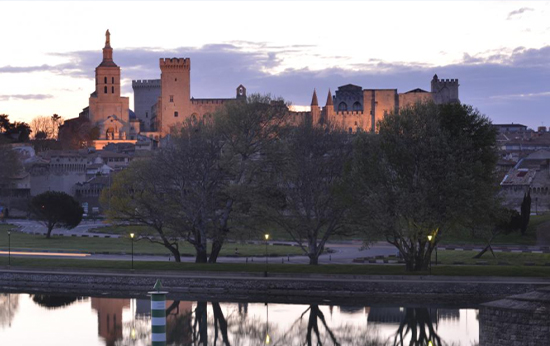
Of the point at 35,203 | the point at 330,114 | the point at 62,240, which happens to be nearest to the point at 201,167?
the point at 62,240

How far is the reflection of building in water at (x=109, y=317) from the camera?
36.3 m

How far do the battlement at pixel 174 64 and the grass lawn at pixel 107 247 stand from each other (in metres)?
88.5

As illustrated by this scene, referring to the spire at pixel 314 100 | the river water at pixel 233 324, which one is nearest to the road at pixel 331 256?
the river water at pixel 233 324

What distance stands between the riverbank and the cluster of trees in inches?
114

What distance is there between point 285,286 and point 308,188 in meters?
7.46

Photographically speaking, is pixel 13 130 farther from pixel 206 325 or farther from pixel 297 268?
pixel 206 325

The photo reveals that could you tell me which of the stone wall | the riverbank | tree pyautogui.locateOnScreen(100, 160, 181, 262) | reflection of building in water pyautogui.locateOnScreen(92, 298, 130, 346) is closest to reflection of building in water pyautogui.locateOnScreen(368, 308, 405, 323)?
the riverbank

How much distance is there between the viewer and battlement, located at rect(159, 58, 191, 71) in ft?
526

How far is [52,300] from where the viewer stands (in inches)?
1740

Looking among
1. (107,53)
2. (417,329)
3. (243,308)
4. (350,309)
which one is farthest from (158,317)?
(107,53)

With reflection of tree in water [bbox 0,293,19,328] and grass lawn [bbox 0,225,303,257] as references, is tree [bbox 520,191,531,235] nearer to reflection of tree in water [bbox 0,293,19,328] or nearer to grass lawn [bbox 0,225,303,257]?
grass lawn [bbox 0,225,303,257]

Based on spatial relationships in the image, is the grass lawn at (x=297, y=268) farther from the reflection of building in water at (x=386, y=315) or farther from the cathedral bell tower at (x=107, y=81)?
the cathedral bell tower at (x=107, y=81)

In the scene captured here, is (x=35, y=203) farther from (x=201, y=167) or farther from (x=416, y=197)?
(x=416, y=197)

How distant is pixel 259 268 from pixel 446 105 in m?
12.1
